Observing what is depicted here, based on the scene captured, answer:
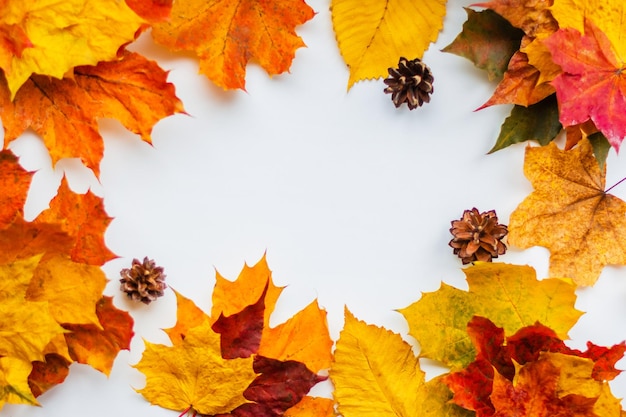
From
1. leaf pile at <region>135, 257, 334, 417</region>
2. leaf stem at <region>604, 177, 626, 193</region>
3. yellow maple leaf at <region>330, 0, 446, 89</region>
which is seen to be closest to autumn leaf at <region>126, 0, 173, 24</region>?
yellow maple leaf at <region>330, 0, 446, 89</region>

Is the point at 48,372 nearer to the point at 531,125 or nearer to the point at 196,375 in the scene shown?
the point at 196,375

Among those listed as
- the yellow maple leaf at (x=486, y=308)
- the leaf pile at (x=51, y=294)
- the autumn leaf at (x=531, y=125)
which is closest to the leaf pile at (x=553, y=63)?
the autumn leaf at (x=531, y=125)

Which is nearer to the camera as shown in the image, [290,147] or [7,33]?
[7,33]

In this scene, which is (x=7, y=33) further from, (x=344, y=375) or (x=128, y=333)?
(x=344, y=375)

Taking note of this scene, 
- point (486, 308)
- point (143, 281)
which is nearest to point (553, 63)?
point (486, 308)

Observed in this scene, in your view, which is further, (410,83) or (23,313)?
(410,83)

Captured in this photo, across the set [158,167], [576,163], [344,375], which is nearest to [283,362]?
[344,375]
